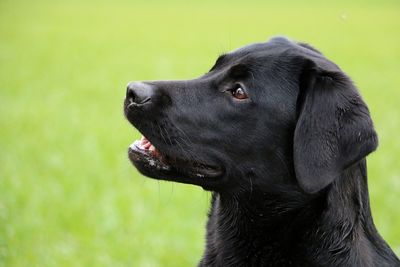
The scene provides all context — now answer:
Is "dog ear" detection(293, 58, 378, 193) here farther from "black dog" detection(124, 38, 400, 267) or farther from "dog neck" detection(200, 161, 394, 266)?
"dog neck" detection(200, 161, 394, 266)

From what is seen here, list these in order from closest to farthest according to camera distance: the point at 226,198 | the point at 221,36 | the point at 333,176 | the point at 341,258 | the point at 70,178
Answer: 1. the point at 333,176
2. the point at 341,258
3. the point at 226,198
4. the point at 70,178
5. the point at 221,36

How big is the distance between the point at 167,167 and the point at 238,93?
1.97ft

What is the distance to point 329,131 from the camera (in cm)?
321

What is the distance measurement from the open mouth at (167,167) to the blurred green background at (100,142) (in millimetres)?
1271

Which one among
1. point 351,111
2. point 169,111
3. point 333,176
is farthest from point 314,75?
point 169,111

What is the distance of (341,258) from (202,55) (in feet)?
55.1

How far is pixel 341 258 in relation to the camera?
3.34 meters

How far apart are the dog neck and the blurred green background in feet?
3.69

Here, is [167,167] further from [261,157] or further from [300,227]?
A: [300,227]

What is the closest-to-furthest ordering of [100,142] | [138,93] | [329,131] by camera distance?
[329,131] → [138,93] → [100,142]

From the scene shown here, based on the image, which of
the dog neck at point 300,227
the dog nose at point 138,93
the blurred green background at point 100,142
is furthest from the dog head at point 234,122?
the blurred green background at point 100,142

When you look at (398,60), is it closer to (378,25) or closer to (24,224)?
(378,25)

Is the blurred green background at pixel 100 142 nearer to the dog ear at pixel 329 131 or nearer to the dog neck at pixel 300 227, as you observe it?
the dog ear at pixel 329 131

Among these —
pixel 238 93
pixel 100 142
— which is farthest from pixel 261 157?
pixel 100 142
